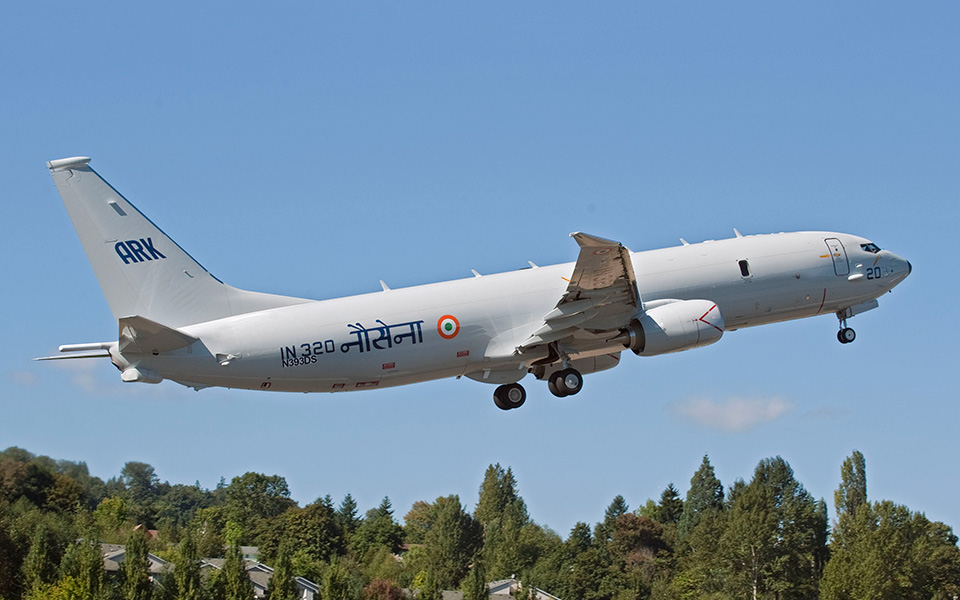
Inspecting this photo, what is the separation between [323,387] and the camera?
43.3 m

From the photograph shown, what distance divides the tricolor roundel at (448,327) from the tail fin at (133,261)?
6.71 m

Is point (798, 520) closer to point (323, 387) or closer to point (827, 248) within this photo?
point (827, 248)

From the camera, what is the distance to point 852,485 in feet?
412

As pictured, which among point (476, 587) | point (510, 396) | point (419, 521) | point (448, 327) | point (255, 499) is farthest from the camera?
point (419, 521)

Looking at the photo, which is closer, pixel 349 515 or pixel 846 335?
pixel 846 335

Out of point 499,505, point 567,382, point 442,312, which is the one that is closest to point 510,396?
point 567,382

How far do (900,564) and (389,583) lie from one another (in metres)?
38.5

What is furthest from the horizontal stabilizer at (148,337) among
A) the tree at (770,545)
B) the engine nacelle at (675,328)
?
the tree at (770,545)

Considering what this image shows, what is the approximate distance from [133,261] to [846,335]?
94.7ft

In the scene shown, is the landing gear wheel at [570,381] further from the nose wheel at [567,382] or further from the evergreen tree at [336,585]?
the evergreen tree at [336,585]

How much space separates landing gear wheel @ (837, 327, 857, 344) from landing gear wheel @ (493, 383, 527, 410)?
45.2ft

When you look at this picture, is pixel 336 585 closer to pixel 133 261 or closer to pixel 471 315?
Answer: pixel 471 315

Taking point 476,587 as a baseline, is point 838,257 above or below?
above

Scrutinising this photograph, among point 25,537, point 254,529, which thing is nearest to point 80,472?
point 25,537
